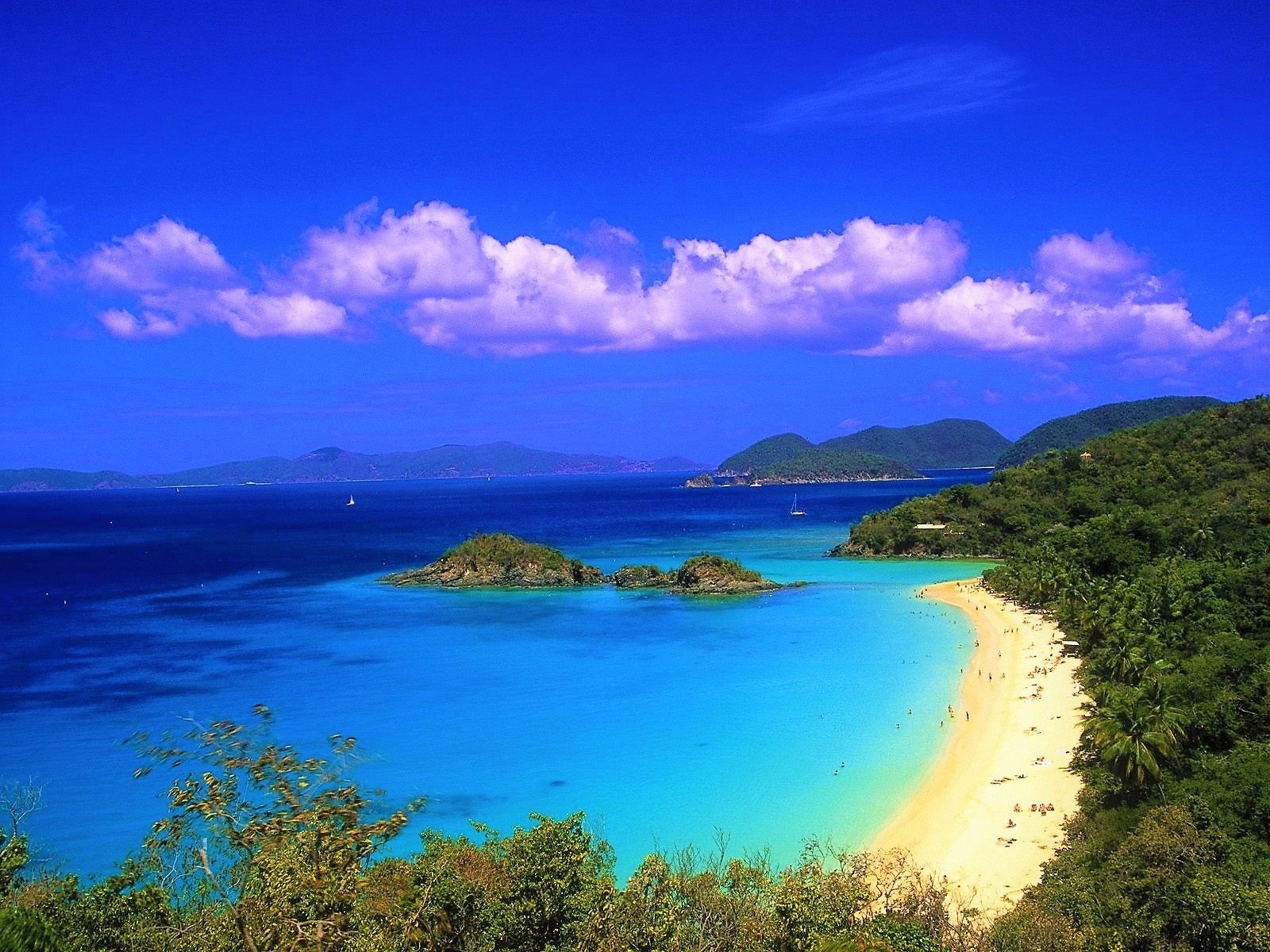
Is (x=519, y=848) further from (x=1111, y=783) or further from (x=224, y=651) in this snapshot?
(x=224, y=651)

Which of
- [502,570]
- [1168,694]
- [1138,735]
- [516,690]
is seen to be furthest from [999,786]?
[502,570]

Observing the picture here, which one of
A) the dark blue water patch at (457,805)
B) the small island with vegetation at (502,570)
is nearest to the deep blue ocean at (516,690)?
the dark blue water patch at (457,805)

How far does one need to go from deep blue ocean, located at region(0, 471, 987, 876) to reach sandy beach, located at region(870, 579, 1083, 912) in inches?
41.6

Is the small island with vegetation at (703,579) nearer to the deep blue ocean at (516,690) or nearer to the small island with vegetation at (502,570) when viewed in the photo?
the deep blue ocean at (516,690)

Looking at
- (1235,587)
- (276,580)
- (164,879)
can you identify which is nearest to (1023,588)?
(1235,587)

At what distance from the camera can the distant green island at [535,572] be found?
2440 inches

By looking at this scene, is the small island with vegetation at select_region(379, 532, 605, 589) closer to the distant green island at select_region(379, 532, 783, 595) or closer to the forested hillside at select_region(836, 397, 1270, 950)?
the distant green island at select_region(379, 532, 783, 595)

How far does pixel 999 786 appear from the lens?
23297 millimetres

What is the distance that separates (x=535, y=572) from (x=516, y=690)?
103 ft

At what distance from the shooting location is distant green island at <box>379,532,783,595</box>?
61969 mm

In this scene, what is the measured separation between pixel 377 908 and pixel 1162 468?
243 ft

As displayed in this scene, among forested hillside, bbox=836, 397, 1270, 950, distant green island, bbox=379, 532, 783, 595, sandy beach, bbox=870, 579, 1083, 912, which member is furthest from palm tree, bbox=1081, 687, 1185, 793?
distant green island, bbox=379, 532, 783, 595

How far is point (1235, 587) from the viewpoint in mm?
31578

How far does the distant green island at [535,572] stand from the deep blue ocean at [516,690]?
9.60 feet
